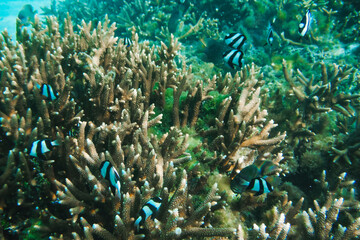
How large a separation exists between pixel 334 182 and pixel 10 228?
472 cm

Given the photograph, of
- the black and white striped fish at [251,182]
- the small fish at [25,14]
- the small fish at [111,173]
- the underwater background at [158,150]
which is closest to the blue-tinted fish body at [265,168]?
the underwater background at [158,150]

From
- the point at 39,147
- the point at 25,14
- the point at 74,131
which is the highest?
the point at 25,14

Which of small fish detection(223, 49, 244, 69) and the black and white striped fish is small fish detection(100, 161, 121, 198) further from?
small fish detection(223, 49, 244, 69)

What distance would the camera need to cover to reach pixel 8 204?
2.14 meters

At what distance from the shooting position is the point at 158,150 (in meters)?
2.71

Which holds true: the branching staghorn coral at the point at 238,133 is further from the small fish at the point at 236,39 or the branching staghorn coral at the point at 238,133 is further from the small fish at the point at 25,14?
the small fish at the point at 25,14

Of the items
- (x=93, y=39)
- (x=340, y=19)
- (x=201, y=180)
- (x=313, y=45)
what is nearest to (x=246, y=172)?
(x=201, y=180)

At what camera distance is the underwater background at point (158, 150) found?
209 cm

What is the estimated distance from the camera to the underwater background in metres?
2.09

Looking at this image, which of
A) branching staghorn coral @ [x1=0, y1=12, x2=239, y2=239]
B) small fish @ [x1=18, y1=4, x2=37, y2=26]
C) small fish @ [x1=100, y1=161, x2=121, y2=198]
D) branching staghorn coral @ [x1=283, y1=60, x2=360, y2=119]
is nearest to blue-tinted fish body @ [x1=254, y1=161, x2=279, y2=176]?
branching staghorn coral @ [x1=0, y1=12, x2=239, y2=239]

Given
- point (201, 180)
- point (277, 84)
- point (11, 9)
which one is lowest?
point (201, 180)

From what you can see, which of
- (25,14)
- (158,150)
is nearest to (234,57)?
(158,150)

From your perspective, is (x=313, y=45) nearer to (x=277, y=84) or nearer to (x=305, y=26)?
(x=277, y=84)

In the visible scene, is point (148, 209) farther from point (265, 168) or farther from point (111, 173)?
point (265, 168)
